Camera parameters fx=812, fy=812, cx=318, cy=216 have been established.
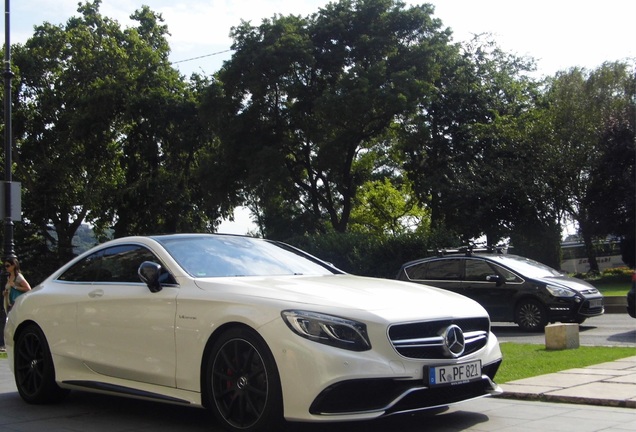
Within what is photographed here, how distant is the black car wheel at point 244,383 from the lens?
17.8 ft

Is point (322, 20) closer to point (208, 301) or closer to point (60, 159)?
point (60, 159)

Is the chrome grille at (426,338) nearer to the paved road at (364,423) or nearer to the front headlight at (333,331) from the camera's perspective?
the front headlight at (333,331)

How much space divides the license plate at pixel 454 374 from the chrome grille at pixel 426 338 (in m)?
0.09

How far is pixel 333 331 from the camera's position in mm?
5352

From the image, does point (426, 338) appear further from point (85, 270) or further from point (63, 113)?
point (63, 113)

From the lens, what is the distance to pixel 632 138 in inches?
1423

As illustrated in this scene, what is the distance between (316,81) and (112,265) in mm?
32735

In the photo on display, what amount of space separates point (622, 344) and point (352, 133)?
2660 centimetres

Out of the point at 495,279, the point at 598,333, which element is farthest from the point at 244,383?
the point at 495,279

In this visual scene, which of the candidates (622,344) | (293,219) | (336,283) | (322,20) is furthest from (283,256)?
(293,219)

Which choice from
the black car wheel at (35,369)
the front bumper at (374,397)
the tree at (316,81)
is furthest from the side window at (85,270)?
the tree at (316,81)

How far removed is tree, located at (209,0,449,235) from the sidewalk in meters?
29.0

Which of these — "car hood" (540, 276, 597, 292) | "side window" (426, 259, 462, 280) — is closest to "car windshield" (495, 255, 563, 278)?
"car hood" (540, 276, 597, 292)

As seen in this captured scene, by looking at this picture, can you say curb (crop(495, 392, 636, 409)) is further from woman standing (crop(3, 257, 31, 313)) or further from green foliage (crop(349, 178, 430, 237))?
green foliage (crop(349, 178, 430, 237))
